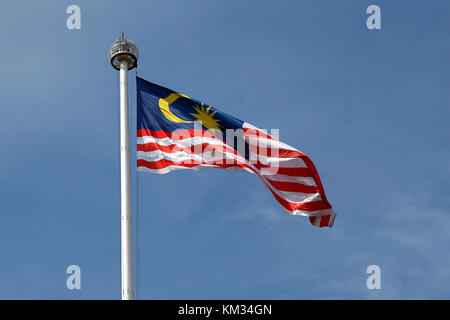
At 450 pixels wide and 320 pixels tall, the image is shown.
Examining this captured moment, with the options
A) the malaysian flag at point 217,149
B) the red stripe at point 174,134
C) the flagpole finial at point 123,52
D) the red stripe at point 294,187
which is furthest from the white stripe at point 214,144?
the flagpole finial at point 123,52

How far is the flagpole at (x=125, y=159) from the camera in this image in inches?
726

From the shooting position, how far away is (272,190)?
71.6 feet

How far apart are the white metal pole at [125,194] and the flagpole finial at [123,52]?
8.3 inches

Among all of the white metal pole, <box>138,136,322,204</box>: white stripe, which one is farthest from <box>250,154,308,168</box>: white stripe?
the white metal pole

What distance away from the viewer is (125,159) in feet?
65.1

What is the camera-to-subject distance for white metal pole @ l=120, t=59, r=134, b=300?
60.2 feet

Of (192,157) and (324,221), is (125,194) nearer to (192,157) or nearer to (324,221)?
(192,157)

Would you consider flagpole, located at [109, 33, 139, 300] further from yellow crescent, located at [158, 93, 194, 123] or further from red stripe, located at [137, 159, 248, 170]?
A: yellow crescent, located at [158, 93, 194, 123]

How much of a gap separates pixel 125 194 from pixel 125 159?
1.04 m

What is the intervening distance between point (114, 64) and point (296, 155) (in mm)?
6059

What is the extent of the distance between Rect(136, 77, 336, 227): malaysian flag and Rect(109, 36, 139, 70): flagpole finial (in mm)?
925
